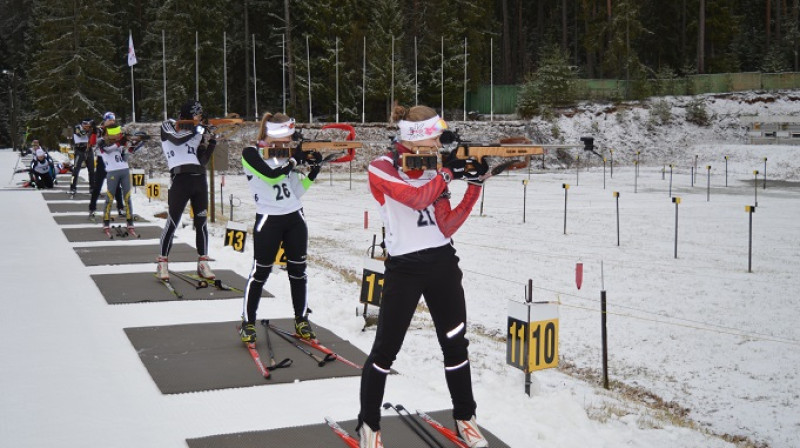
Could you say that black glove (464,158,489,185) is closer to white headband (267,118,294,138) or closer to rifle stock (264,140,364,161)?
rifle stock (264,140,364,161)

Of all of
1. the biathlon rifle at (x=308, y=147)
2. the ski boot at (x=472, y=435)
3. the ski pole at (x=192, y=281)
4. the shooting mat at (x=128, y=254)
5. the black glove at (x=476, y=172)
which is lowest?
the ski boot at (x=472, y=435)

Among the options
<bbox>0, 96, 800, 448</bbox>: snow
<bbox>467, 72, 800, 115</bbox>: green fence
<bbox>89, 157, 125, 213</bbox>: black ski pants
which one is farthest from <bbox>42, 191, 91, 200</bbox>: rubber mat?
<bbox>467, 72, 800, 115</bbox>: green fence

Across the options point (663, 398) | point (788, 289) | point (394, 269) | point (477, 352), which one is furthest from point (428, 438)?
point (788, 289)

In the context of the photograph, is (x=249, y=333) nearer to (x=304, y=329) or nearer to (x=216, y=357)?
(x=216, y=357)

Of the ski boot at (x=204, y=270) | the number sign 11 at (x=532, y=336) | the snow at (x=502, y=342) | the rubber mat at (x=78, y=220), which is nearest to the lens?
the snow at (x=502, y=342)

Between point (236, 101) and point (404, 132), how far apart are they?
61177mm

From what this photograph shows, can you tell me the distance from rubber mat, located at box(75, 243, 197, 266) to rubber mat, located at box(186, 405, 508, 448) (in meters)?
7.73

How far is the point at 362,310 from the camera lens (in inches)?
342

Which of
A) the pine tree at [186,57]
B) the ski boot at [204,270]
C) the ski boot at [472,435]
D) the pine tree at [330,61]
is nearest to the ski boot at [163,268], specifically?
the ski boot at [204,270]

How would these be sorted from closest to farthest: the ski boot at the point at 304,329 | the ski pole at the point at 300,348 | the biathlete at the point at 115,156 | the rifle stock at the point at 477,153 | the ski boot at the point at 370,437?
the rifle stock at the point at 477,153
the ski boot at the point at 370,437
the ski pole at the point at 300,348
the ski boot at the point at 304,329
the biathlete at the point at 115,156

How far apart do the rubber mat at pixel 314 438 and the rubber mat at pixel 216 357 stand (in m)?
1.07

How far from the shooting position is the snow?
5.60 metres

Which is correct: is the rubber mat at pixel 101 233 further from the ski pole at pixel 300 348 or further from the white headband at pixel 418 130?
the white headband at pixel 418 130

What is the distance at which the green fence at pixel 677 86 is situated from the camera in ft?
186
